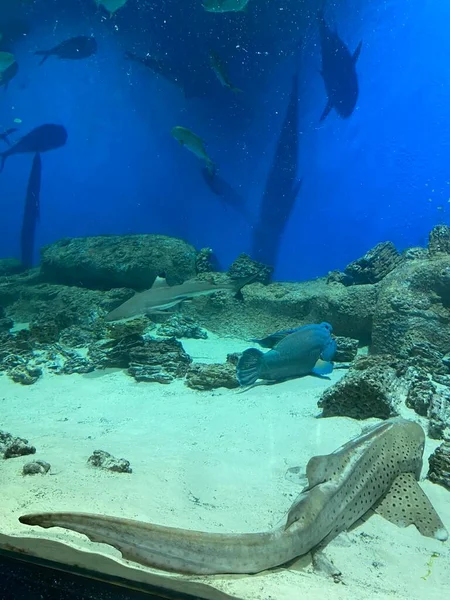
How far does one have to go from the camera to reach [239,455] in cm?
342

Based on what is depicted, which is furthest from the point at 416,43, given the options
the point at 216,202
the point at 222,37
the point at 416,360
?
the point at 416,360

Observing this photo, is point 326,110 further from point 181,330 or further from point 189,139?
point 181,330

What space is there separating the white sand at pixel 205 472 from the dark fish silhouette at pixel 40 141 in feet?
46.9

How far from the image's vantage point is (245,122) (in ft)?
40.5

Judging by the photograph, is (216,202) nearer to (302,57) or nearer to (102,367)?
(302,57)

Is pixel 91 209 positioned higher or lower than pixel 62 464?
higher

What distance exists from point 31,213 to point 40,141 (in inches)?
117

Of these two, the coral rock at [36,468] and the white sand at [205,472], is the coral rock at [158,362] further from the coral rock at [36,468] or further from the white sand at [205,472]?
the coral rock at [36,468]

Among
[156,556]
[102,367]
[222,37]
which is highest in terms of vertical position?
[222,37]

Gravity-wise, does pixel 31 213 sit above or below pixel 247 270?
above

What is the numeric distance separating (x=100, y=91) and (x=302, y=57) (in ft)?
26.4

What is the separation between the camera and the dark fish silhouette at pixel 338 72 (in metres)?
10.8

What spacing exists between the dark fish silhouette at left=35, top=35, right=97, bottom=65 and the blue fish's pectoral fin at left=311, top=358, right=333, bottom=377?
593 inches

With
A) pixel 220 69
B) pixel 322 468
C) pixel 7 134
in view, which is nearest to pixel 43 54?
pixel 7 134
